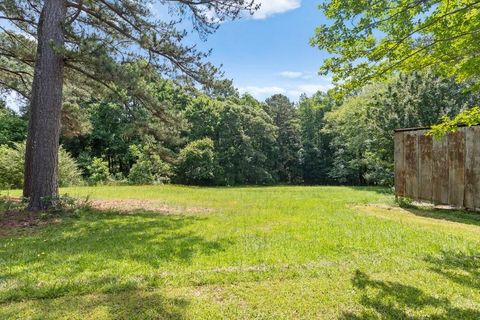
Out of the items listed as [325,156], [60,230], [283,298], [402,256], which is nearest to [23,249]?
[60,230]

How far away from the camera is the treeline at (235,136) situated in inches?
477

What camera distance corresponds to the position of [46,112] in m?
7.41

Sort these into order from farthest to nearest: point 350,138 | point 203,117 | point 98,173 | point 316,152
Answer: point 316,152 < point 203,117 < point 350,138 < point 98,173

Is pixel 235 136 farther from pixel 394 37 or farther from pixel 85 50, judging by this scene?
pixel 394 37

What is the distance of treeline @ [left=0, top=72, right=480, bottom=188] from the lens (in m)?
12.1

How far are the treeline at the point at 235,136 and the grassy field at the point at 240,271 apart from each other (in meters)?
2.46

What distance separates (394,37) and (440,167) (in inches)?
250

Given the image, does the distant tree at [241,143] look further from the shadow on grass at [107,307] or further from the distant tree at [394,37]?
the shadow on grass at [107,307]

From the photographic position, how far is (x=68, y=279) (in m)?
3.43

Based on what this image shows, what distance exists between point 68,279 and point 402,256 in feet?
14.0

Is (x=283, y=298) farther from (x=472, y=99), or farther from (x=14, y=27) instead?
(x=472, y=99)

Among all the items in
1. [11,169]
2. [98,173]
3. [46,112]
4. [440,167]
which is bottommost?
[98,173]

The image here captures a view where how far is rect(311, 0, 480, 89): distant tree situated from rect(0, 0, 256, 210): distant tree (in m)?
4.62

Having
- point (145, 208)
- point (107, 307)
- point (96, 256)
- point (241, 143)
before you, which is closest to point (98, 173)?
point (241, 143)
